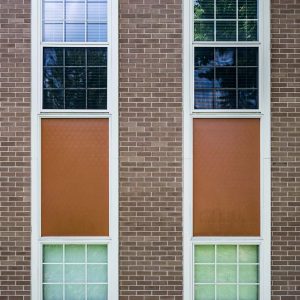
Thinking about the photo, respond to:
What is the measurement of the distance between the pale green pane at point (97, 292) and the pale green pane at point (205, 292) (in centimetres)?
141

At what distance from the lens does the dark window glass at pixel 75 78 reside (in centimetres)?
646

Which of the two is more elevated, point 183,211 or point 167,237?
point 183,211

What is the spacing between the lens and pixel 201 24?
6539mm

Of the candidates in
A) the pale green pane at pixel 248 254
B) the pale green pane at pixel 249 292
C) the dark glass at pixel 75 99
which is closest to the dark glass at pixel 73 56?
the dark glass at pixel 75 99

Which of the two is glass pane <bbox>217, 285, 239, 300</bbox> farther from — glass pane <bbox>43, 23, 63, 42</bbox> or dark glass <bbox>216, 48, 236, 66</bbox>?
glass pane <bbox>43, 23, 63, 42</bbox>

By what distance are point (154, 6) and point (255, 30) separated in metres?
1.63

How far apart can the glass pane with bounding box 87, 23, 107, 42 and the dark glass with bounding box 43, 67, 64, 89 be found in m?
0.69

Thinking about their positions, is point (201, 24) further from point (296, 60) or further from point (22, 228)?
point (22, 228)

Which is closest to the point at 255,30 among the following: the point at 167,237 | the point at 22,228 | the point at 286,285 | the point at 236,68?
the point at 236,68

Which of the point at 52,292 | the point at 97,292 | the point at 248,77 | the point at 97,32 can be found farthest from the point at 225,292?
the point at 97,32

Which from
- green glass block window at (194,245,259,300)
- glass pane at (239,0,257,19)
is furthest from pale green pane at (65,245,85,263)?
glass pane at (239,0,257,19)

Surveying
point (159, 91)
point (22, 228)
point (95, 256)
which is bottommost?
point (95, 256)

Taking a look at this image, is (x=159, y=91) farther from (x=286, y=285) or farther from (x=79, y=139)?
(x=286, y=285)

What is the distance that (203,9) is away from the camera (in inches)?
258
